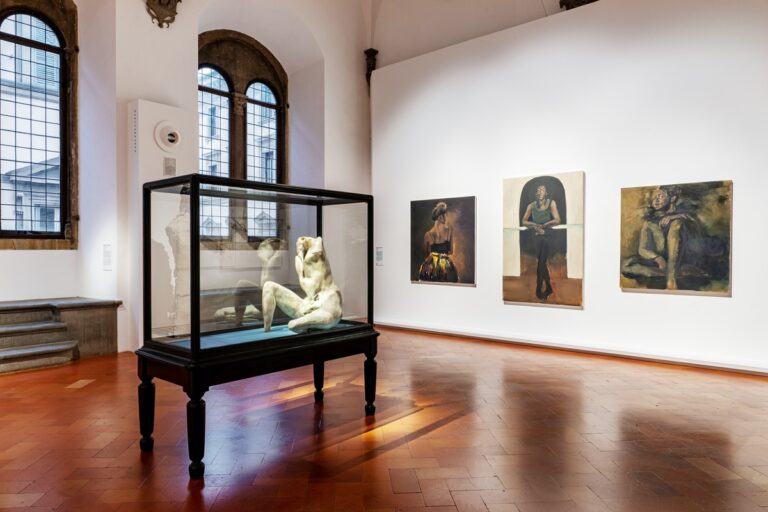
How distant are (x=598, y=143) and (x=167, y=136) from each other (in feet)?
20.1

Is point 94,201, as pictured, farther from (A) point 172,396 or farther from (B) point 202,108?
(A) point 172,396

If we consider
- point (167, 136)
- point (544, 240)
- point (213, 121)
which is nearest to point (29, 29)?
point (167, 136)

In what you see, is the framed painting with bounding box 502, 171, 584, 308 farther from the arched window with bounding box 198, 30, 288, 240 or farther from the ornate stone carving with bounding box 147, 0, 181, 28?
the ornate stone carving with bounding box 147, 0, 181, 28

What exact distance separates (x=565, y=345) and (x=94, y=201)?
23.7ft

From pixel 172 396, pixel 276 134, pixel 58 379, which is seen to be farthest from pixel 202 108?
pixel 172 396

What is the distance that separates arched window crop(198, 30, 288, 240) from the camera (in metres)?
10.4

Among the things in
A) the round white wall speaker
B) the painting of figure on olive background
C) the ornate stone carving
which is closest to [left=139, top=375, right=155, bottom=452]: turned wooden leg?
the round white wall speaker

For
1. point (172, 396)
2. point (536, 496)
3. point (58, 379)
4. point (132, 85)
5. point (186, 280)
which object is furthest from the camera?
point (132, 85)

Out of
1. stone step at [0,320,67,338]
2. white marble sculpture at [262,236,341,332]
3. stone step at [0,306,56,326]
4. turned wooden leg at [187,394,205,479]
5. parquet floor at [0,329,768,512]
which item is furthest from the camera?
stone step at [0,306,56,326]

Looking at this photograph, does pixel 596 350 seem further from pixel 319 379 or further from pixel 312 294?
pixel 312 294

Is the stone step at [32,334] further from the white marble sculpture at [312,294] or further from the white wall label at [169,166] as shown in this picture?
the white marble sculpture at [312,294]

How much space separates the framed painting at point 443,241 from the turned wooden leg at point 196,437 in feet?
20.6

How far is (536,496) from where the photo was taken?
3240 millimetres

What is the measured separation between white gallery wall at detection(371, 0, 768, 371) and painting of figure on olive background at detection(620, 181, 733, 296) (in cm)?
12
